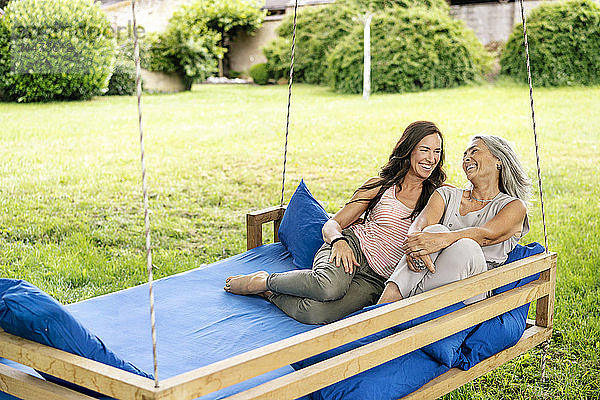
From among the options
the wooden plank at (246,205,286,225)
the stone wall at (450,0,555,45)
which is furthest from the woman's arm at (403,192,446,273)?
the stone wall at (450,0,555,45)

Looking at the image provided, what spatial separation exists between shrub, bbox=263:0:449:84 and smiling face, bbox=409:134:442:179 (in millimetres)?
10583

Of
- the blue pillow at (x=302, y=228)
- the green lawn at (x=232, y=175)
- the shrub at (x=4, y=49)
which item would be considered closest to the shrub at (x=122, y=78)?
the green lawn at (x=232, y=175)

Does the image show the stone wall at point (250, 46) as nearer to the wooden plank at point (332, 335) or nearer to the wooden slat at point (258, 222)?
the wooden slat at point (258, 222)

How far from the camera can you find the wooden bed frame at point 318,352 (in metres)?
1.82

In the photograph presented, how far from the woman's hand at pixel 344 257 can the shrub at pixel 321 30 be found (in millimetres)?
10778

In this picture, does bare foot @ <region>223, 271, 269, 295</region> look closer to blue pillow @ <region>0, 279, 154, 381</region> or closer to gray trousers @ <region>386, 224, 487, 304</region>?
gray trousers @ <region>386, 224, 487, 304</region>

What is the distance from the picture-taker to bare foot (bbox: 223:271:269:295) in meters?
3.15

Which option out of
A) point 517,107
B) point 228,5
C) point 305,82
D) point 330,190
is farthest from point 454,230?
point 228,5

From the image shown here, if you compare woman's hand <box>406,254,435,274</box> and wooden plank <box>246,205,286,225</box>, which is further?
wooden plank <box>246,205,286,225</box>

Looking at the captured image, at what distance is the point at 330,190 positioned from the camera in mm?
6895

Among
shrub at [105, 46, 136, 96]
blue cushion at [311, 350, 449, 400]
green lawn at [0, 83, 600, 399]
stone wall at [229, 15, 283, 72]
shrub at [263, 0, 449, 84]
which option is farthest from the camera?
stone wall at [229, 15, 283, 72]

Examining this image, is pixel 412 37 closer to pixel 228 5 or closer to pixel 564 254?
pixel 228 5

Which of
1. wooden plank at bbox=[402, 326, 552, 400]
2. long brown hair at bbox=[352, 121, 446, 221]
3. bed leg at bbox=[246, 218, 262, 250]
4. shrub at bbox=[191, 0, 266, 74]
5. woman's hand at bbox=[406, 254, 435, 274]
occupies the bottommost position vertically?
wooden plank at bbox=[402, 326, 552, 400]

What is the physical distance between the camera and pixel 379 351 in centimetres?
222
